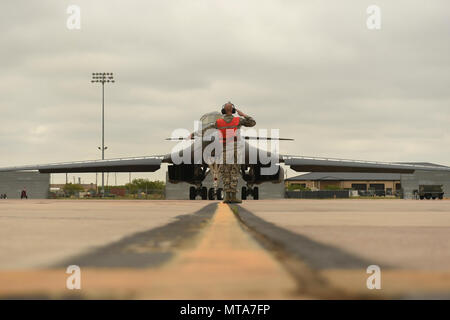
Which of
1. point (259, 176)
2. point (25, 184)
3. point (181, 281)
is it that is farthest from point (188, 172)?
point (25, 184)

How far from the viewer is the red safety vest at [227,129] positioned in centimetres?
2475

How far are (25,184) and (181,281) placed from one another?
2339 inches

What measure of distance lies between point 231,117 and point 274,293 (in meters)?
21.8

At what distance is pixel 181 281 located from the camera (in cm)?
416

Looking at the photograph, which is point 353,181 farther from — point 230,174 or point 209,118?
point 230,174

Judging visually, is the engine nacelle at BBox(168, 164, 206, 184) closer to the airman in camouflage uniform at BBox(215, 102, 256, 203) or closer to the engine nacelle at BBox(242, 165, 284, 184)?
the engine nacelle at BBox(242, 165, 284, 184)

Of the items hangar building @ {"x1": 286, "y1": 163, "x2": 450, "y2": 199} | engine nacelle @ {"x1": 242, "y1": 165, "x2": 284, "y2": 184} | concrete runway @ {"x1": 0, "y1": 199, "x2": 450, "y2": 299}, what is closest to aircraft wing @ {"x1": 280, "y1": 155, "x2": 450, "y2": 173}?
engine nacelle @ {"x1": 242, "y1": 165, "x2": 284, "y2": 184}

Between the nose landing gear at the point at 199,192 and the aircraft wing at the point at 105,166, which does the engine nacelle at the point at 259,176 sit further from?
the aircraft wing at the point at 105,166

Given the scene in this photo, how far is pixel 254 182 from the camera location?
1273 inches

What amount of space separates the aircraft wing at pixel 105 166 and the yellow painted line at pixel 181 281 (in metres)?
31.9

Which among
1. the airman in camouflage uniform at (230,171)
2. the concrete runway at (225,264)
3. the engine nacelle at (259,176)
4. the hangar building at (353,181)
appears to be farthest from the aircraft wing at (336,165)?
the hangar building at (353,181)

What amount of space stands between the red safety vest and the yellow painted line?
1922cm
